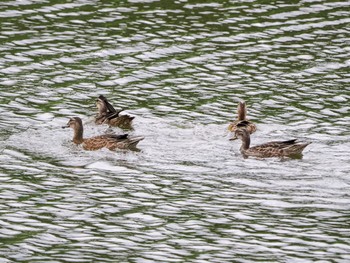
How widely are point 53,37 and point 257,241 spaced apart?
48.9ft

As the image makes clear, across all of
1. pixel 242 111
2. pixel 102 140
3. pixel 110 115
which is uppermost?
pixel 242 111

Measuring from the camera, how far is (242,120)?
2658 cm

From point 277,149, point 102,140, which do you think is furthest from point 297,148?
point 102,140

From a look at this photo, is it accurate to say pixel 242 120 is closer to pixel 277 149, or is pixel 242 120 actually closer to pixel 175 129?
pixel 175 129

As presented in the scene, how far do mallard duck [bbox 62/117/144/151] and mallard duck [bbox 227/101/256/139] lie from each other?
2254mm

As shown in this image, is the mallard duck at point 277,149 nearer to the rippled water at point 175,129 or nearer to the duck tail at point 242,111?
the rippled water at point 175,129

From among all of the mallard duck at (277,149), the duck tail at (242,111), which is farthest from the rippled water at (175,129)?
the duck tail at (242,111)

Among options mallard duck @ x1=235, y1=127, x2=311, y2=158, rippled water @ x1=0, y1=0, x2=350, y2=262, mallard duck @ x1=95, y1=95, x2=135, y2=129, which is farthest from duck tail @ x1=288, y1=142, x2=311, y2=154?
mallard duck @ x1=95, y1=95, x2=135, y2=129

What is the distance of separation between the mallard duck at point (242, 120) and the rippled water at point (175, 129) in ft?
0.80

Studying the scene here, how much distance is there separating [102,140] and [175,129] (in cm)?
179

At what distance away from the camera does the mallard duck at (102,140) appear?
84.1ft

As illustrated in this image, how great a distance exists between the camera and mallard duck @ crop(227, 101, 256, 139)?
2652 cm

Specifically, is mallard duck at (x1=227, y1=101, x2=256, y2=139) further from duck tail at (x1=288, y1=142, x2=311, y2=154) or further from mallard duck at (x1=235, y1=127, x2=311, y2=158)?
duck tail at (x1=288, y1=142, x2=311, y2=154)

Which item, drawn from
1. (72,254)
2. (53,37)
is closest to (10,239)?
(72,254)
